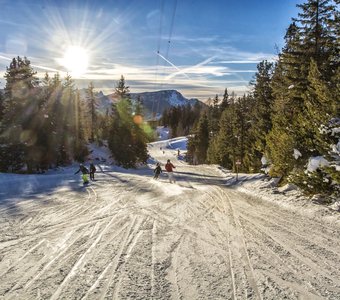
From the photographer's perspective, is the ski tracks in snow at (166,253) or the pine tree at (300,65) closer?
the ski tracks in snow at (166,253)

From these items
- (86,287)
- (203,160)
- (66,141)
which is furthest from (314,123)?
(203,160)

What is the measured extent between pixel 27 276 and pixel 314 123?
1214 cm

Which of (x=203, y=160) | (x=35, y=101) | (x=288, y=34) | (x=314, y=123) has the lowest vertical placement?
(x=203, y=160)

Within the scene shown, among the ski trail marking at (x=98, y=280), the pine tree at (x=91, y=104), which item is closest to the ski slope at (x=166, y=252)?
the ski trail marking at (x=98, y=280)

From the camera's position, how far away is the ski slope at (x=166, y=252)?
19.7 feet

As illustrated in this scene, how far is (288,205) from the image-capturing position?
45.6 feet

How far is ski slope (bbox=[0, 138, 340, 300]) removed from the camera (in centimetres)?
602

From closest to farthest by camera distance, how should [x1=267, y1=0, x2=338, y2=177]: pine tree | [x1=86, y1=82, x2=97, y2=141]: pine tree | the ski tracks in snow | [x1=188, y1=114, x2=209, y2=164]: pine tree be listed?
the ski tracks in snow, [x1=267, y1=0, x2=338, y2=177]: pine tree, [x1=86, y1=82, x2=97, y2=141]: pine tree, [x1=188, y1=114, x2=209, y2=164]: pine tree

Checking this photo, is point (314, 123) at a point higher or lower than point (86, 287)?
higher

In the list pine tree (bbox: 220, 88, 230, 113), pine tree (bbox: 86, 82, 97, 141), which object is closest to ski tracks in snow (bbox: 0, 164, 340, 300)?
pine tree (bbox: 86, 82, 97, 141)

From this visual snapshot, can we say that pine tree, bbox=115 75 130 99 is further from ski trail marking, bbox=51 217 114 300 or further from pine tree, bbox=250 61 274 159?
ski trail marking, bbox=51 217 114 300

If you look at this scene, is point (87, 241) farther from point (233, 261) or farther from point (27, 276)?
point (233, 261)

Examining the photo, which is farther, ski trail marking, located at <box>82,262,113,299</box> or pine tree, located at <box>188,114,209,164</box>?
pine tree, located at <box>188,114,209,164</box>

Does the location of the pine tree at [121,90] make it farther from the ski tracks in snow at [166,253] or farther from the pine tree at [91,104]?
the ski tracks in snow at [166,253]
